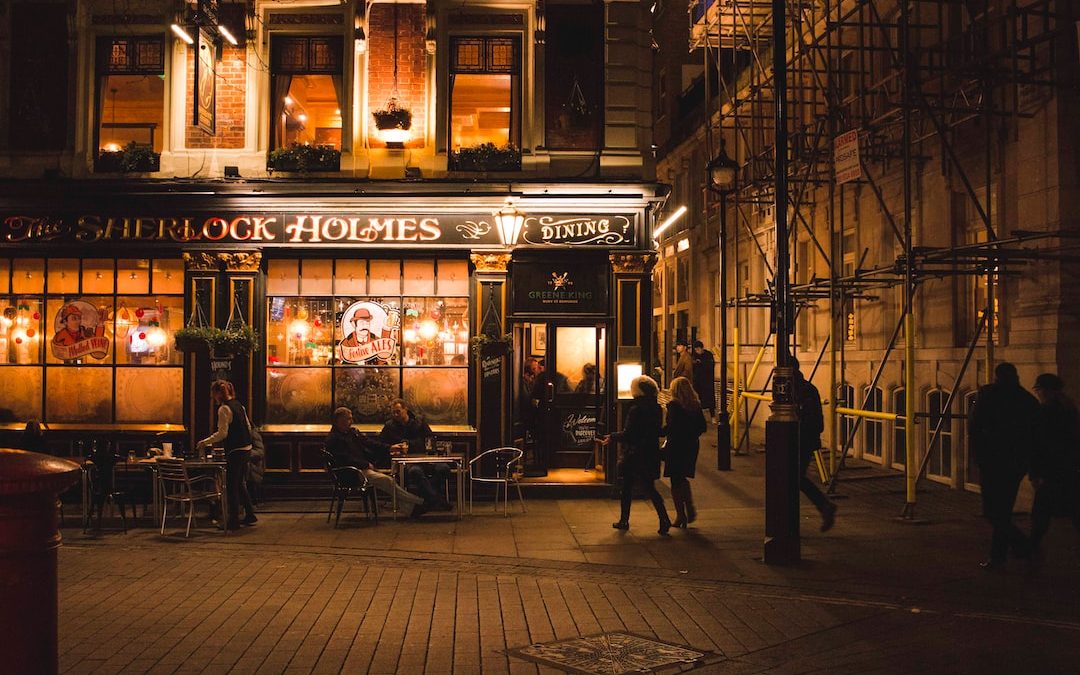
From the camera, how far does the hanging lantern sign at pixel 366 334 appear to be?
15.1m

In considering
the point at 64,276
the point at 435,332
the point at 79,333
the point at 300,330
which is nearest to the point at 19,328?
the point at 79,333

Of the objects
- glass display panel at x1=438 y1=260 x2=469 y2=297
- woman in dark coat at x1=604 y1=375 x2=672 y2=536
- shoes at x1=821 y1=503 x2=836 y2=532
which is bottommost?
shoes at x1=821 y1=503 x2=836 y2=532

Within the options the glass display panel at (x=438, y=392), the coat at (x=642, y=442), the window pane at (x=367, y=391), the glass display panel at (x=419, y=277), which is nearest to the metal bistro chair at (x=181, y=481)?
the window pane at (x=367, y=391)

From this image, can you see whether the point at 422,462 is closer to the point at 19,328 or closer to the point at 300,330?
the point at 300,330

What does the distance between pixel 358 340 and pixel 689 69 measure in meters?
23.9

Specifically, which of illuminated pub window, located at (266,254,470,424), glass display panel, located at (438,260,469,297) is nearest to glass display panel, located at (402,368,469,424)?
illuminated pub window, located at (266,254,470,424)

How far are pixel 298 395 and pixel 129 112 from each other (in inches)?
206

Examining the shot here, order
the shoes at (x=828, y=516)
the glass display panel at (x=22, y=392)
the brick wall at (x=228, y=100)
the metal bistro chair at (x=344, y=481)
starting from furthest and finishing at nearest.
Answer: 1. the glass display panel at (x=22, y=392)
2. the brick wall at (x=228, y=100)
3. the metal bistro chair at (x=344, y=481)
4. the shoes at (x=828, y=516)

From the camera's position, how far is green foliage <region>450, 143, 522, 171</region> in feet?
48.5

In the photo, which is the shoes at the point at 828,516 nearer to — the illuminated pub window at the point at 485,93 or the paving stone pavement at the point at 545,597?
the paving stone pavement at the point at 545,597

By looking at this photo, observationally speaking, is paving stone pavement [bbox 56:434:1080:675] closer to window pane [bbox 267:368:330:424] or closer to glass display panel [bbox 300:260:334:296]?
window pane [bbox 267:368:330:424]

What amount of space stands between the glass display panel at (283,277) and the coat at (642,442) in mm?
6254

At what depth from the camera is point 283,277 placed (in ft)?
49.9

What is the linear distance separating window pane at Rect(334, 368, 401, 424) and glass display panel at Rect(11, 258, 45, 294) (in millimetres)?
5011
